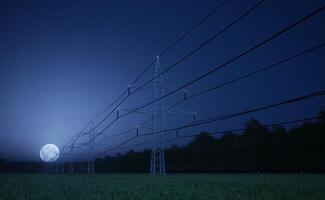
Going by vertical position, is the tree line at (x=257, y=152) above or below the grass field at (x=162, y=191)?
above

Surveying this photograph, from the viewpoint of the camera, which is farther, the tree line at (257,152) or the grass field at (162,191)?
the tree line at (257,152)

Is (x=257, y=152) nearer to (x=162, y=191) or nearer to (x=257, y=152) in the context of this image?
(x=257, y=152)

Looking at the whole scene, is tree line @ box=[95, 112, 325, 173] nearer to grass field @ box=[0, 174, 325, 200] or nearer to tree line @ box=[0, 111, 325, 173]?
tree line @ box=[0, 111, 325, 173]

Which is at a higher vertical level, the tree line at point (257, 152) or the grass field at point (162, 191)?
the tree line at point (257, 152)

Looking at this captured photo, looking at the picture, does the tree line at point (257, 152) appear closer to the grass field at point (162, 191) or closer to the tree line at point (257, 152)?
the tree line at point (257, 152)

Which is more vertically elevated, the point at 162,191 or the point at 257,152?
the point at 257,152

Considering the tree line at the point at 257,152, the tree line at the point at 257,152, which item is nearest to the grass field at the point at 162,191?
the tree line at the point at 257,152

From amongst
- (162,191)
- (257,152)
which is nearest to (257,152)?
(257,152)

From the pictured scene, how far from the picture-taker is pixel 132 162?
11431cm

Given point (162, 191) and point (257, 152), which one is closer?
point (162, 191)

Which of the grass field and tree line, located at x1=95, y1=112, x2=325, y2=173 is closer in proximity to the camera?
the grass field

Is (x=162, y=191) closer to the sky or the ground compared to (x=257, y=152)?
closer to the ground

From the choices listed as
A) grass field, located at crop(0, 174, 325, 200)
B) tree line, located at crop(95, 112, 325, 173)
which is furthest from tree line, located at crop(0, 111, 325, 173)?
grass field, located at crop(0, 174, 325, 200)

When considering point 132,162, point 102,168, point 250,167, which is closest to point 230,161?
point 250,167
